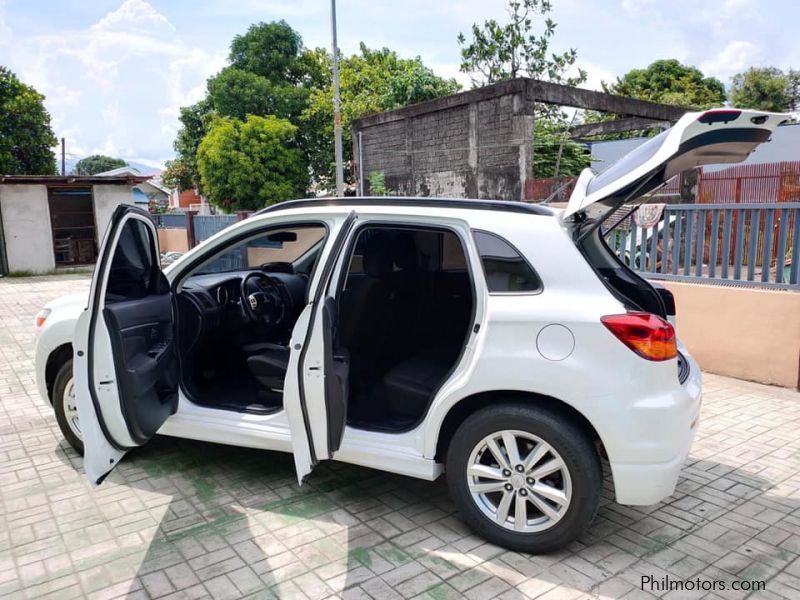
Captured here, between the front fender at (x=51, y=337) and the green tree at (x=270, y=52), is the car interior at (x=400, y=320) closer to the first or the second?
the front fender at (x=51, y=337)

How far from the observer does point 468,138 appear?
12.6m

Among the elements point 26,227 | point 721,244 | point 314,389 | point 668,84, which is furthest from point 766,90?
point 314,389

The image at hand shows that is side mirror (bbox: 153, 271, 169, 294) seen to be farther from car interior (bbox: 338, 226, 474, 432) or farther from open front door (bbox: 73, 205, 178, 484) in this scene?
car interior (bbox: 338, 226, 474, 432)

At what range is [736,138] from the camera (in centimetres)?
275

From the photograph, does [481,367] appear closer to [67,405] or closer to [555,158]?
[67,405]

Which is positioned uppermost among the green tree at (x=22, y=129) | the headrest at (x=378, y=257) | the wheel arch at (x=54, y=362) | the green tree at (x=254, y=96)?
the green tree at (x=254, y=96)

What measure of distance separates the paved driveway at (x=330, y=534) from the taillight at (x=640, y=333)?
3.45 feet

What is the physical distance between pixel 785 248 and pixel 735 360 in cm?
114

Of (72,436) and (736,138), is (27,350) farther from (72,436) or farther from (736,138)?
(736,138)

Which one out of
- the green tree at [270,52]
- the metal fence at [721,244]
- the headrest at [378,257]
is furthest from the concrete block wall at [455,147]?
the green tree at [270,52]

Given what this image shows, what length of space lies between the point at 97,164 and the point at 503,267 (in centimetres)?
9992

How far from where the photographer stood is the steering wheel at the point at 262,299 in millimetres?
4387

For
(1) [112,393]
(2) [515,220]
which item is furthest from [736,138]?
(1) [112,393]

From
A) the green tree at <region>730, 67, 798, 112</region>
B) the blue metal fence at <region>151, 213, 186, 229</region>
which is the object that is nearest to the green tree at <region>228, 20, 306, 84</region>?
the blue metal fence at <region>151, 213, 186, 229</region>
